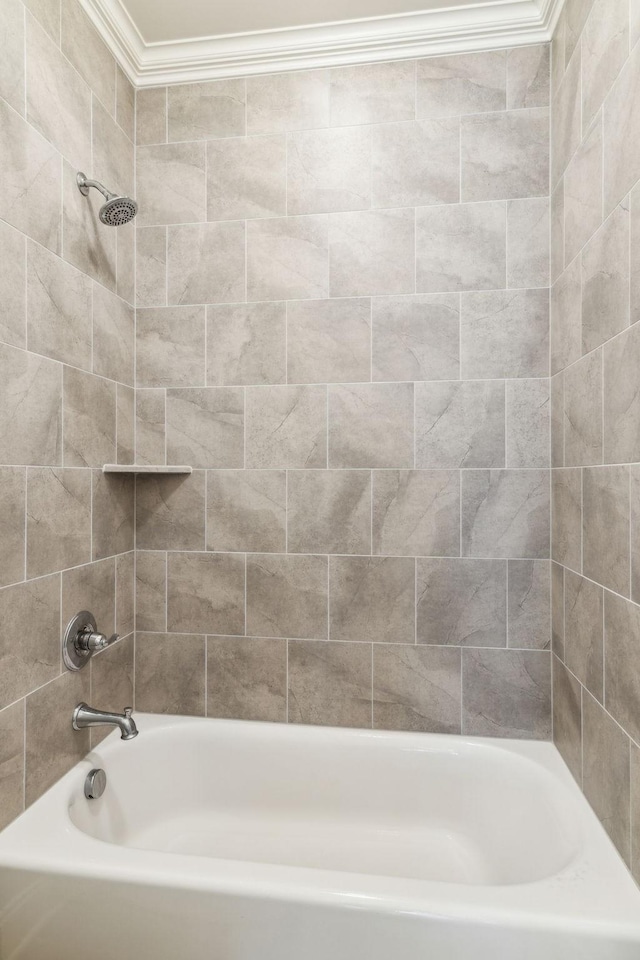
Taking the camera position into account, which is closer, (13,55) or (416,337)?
(13,55)

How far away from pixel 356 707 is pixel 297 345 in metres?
1.20

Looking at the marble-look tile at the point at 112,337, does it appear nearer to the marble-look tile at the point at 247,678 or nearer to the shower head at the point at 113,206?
the shower head at the point at 113,206

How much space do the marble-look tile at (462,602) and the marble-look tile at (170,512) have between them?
761 mm

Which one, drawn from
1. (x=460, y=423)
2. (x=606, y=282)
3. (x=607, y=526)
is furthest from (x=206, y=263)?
(x=607, y=526)

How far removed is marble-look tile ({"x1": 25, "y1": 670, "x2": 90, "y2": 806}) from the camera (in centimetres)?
137

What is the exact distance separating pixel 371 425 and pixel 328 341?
0.31 metres

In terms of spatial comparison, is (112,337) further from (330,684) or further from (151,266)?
(330,684)

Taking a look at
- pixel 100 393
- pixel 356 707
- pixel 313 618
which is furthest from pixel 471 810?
pixel 100 393

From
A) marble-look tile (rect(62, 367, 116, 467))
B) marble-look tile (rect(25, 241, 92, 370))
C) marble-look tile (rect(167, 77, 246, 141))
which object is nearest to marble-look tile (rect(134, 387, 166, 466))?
marble-look tile (rect(62, 367, 116, 467))

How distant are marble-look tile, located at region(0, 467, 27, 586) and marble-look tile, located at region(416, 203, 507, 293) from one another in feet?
4.22

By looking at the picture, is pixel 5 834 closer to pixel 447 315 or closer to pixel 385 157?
pixel 447 315

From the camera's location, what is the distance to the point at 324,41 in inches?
69.8

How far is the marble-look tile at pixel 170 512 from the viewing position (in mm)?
1894

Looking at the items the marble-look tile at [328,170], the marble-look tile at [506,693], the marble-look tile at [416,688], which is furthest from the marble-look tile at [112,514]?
the marble-look tile at [506,693]
